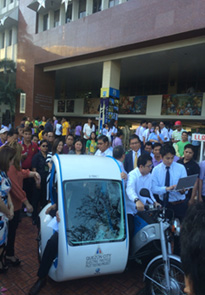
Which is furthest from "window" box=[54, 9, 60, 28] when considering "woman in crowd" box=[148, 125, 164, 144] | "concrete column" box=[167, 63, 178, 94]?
"woman in crowd" box=[148, 125, 164, 144]

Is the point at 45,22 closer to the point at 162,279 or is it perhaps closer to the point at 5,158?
the point at 5,158

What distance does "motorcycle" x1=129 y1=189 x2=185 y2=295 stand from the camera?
2.51 meters

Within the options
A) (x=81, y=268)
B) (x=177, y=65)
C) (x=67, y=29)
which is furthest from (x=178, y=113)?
(x=81, y=268)

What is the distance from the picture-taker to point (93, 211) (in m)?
2.92

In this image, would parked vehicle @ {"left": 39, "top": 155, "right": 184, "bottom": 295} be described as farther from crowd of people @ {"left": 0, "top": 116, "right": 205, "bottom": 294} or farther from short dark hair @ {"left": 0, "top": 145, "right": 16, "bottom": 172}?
short dark hair @ {"left": 0, "top": 145, "right": 16, "bottom": 172}

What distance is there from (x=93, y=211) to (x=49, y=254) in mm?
748

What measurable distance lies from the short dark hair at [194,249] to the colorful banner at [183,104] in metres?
14.5

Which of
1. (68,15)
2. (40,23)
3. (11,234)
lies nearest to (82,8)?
(68,15)

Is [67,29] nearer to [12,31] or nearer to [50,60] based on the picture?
[50,60]

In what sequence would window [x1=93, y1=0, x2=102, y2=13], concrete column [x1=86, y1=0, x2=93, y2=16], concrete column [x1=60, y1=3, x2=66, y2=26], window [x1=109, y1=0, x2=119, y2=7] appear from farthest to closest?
concrete column [x1=60, y1=3, x2=66, y2=26] → concrete column [x1=86, y1=0, x2=93, y2=16] → window [x1=93, y1=0, x2=102, y2=13] → window [x1=109, y1=0, x2=119, y2=7]

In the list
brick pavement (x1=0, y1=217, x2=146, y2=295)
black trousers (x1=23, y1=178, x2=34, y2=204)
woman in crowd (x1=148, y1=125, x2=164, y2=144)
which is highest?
woman in crowd (x1=148, y1=125, x2=164, y2=144)

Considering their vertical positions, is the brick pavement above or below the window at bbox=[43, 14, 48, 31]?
below

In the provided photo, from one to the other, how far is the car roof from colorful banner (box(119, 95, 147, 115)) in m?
14.3

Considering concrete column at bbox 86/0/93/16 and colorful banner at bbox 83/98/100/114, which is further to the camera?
colorful banner at bbox 83/98/100/114
